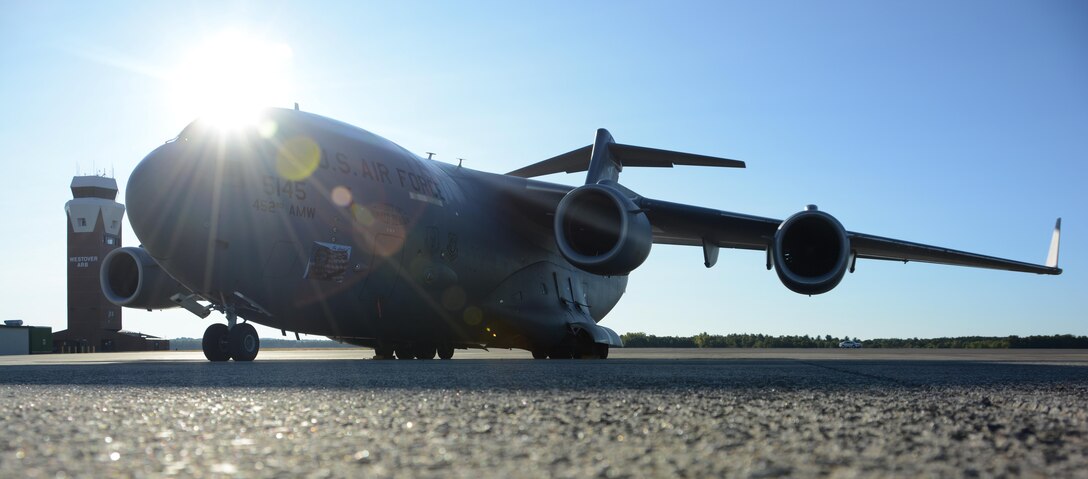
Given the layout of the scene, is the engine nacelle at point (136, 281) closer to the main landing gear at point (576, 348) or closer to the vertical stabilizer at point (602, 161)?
the main landing gear at point (576, 348)

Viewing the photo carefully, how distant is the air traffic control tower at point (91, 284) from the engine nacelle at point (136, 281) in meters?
37.5

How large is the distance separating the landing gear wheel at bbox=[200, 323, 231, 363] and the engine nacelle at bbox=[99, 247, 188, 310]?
2.25 metres

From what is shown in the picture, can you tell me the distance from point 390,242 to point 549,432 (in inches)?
348

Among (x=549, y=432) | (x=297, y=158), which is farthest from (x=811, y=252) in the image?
(x=549, y=432)

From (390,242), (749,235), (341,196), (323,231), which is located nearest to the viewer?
(323,231)

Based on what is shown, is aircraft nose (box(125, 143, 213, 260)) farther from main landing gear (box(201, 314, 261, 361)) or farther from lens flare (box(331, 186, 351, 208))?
lens flare (box(331, 186, 351, 208))

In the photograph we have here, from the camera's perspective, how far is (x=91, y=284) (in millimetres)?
46688

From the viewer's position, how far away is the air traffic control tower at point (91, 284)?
4609cm

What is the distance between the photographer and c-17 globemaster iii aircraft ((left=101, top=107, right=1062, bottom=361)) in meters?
9.52

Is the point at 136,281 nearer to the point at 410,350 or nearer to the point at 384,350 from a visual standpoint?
the point at 384,350

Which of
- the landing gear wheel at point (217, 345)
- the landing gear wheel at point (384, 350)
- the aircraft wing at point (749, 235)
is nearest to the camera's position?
the landing gear wheel at point (217, 345)

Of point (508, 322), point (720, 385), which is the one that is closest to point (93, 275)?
point (508, 322)

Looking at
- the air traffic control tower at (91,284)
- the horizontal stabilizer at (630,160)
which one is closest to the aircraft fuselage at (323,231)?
the horizontal stabilizer at (630,160)

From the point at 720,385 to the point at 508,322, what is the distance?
373 inches
